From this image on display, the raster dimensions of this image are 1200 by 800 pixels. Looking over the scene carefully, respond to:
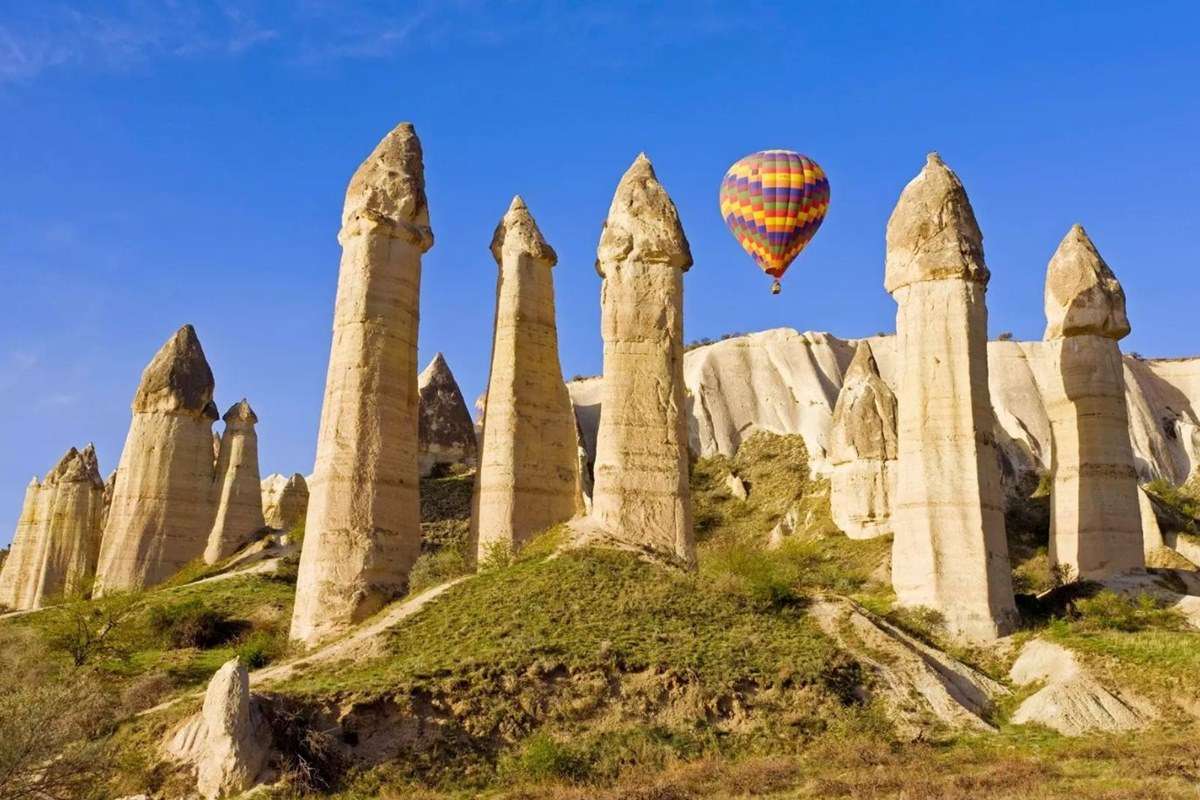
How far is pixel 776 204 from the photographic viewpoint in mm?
29094

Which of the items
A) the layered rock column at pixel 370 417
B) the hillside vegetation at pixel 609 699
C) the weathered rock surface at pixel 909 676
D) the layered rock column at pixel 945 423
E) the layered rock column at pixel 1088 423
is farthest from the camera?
the layered rock column at pixel 1088 423

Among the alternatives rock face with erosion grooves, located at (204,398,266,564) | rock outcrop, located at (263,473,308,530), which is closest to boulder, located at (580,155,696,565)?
rock face with erosion grooves, located at (204,398,266,564)

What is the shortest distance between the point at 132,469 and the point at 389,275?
11.1 m

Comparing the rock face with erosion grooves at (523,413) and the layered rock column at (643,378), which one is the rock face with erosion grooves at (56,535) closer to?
the rock face with erosion grooves at (523,413)

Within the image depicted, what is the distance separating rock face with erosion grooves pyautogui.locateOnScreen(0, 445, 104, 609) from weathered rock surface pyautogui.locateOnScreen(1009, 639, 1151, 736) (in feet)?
79.8

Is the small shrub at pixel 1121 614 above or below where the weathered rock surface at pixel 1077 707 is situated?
above

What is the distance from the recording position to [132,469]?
101ft

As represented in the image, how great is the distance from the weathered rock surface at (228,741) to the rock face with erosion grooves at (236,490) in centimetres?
1823

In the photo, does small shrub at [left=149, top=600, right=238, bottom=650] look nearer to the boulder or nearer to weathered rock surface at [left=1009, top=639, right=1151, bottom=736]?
the boulder

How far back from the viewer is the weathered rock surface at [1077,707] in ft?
56.2

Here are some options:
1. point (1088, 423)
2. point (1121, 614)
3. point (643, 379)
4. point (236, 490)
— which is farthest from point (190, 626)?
point (1088, 423)

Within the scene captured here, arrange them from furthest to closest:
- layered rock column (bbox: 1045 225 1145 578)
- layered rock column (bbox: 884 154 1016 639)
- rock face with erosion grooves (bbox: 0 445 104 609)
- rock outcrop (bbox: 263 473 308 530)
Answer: rock outcrop (bbox: 263 473 308 530) < rock face with erosion grooves (bbox: 0 445 104 609) < layered rock column (bbox: 1045 225 1145 578) < layered rock column (bbox: 884 154 1016 639)

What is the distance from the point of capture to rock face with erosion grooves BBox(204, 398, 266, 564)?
1272 inches

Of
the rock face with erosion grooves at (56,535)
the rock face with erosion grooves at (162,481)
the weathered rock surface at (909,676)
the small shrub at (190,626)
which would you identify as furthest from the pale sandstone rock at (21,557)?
the weathered rock surface at (909,676)
